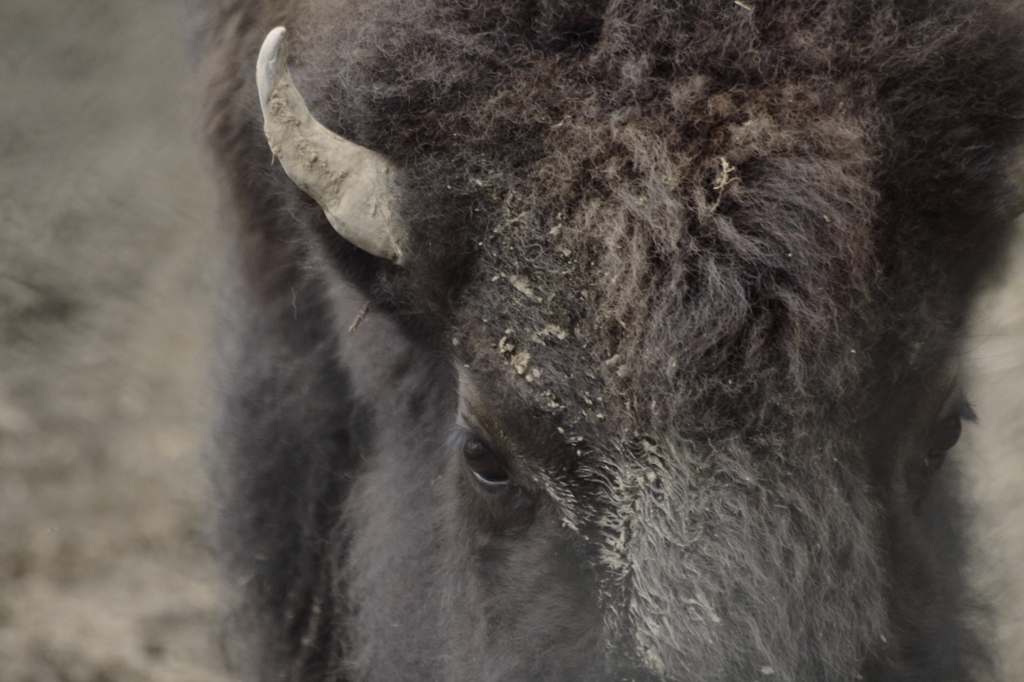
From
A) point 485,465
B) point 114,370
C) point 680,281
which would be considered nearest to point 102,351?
point 114,370

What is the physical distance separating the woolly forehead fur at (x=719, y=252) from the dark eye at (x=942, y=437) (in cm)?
22

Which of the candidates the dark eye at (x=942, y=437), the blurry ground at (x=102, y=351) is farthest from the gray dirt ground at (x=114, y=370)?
the dark eye at (x=942, y=437)

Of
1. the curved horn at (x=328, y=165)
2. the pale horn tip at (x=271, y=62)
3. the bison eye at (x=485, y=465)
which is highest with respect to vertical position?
the pale horn tip at (x=271, y=62)

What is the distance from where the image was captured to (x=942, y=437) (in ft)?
7.13

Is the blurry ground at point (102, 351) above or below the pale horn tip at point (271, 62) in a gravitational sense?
below

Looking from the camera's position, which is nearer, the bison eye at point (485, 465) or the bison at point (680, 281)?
the bison at point (680, 281)

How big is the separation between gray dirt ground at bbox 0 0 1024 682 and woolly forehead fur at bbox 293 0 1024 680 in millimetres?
544

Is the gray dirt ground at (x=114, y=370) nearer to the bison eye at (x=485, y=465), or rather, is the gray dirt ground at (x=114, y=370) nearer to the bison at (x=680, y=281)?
the bison at (x=680, y=281)

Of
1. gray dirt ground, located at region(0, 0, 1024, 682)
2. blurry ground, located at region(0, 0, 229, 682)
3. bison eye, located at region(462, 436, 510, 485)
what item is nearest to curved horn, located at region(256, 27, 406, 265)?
bison eye, located at region(462, 436, 510, 485)

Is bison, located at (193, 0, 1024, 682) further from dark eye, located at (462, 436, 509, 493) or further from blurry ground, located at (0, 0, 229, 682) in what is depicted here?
blurry ground, located at (0, 0, 229, 682)

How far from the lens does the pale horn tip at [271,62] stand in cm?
187

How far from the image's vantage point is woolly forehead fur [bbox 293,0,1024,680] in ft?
5.71

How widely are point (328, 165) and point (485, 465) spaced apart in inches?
28.2

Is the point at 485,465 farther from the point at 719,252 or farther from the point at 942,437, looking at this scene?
the point at 942,437
